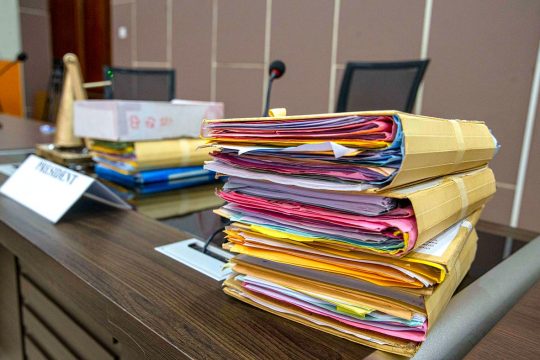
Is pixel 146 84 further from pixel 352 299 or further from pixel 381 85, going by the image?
pixel 352 299

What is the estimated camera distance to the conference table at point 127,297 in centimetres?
41

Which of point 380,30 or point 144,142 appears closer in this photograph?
point 144,142

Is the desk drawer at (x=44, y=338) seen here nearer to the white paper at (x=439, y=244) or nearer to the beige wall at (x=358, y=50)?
the white paper at (x=439, y=244)

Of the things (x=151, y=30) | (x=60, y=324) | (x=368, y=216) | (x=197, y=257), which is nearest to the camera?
(x=368, y=216)

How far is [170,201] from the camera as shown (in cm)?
92

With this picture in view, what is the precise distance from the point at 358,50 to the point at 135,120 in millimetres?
2268

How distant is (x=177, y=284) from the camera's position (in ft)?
1.72

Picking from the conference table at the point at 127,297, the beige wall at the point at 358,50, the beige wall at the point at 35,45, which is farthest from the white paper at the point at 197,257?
the beige wall at the point at 35,45

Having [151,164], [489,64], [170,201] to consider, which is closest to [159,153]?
[151,164]

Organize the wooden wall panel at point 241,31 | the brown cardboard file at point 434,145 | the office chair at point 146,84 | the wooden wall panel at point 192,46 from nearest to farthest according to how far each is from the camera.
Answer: the brown cardboard file at point 434,145, the office chair at point 146,84, the wooden wall panel at point 241,31, the wooden wall panel at point 192,46

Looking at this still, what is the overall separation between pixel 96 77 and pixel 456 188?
6.06 metres

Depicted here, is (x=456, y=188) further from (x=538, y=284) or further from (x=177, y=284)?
(x=177, y=284)

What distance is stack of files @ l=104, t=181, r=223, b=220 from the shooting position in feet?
2.77

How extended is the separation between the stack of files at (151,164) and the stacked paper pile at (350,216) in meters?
0.52
